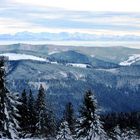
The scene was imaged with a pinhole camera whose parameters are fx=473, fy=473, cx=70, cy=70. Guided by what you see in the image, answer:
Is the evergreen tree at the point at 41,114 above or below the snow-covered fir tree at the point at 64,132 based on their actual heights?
above

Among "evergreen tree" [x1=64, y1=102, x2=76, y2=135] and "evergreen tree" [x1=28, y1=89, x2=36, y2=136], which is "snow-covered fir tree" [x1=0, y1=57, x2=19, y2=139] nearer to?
"evergreen tree" [x1=28, y1=89, x2=36, y2=136]

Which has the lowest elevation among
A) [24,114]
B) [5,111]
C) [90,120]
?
[24,114]

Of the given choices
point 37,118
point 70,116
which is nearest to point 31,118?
point 37,118

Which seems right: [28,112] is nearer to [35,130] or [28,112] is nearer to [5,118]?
[35,130]

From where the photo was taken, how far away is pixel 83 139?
200ft

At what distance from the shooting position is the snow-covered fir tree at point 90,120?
6016 cm

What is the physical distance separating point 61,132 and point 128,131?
65264 mm

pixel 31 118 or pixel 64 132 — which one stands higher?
pixel 31 118

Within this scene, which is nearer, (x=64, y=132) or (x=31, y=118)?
(x=31, y=118)

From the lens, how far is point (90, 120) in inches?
2384

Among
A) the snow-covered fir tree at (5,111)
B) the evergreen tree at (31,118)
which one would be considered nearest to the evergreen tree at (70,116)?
the evergreen tree at (31,118)

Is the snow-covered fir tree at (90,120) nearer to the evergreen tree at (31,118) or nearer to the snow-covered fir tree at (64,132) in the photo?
the evergreen tree at (31,118)

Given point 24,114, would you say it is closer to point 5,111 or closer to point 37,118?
point 37,118

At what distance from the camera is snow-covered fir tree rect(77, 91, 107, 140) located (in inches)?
2368
